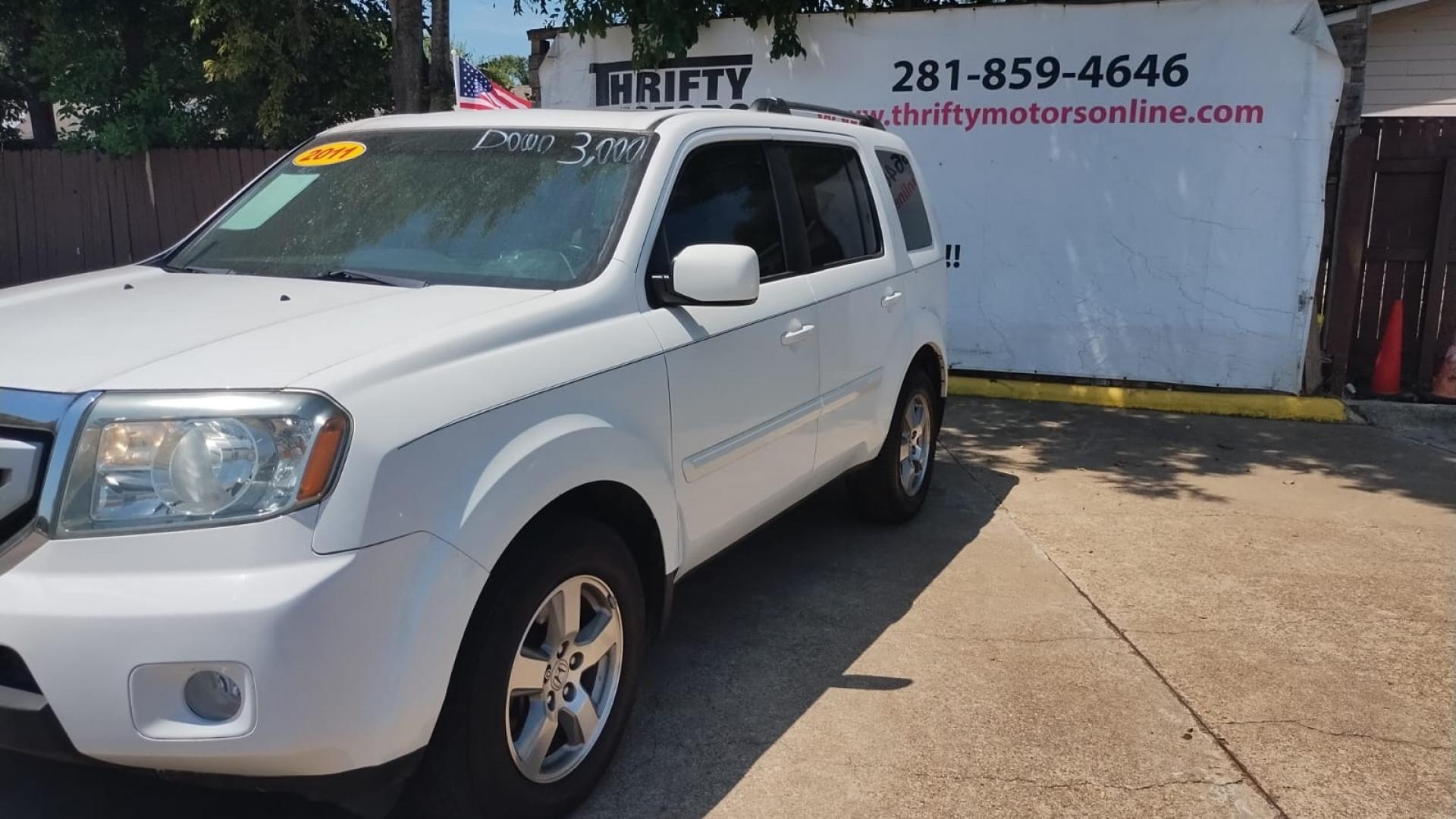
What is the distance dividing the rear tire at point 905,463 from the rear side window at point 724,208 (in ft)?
4.49

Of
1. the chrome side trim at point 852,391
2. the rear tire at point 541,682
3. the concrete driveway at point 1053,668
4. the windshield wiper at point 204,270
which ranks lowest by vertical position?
the concrete driveway at point 1053,668

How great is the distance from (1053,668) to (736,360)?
5.39 ft

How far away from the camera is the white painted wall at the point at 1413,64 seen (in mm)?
10812

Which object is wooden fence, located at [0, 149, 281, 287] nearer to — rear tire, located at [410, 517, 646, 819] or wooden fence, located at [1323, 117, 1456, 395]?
wooden fence, located at [1323, 117, 1456, 395]

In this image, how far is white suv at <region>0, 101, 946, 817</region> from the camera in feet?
7.55

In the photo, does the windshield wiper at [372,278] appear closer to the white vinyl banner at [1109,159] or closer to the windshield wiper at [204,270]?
the windshield wiper at [204,270]

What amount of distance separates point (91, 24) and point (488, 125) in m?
11.9

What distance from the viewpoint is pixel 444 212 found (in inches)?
144

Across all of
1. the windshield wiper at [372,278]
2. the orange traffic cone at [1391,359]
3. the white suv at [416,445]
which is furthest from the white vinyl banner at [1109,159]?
the windshield wiper at [372,278]

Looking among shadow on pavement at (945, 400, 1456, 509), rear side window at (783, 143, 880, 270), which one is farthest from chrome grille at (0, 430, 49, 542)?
shadow on pavement at (945, 400, 1456, 509)

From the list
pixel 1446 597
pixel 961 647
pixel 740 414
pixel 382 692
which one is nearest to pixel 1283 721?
pixel 961 647

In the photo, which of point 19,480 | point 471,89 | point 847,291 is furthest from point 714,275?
point 471,89

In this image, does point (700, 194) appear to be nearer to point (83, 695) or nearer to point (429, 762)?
point (429, 762)

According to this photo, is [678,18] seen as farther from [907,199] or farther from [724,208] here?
[724,208]
